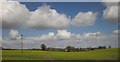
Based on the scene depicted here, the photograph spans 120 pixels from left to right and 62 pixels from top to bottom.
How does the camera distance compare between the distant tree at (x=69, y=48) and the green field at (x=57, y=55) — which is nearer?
the distant tree at (x=69, y=48)

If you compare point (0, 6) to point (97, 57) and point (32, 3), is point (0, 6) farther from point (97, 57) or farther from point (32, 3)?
point (97, 57)

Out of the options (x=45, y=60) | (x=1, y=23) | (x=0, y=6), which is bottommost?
(x=45, y=60)

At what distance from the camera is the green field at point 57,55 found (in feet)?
35.8

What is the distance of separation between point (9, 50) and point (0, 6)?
1808 millimetres

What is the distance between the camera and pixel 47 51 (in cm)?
1082

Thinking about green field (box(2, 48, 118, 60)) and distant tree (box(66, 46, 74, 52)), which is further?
green field (box(2, 48, 118, 60))

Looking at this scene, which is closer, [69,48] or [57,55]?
[69,48]

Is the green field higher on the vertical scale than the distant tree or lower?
lower

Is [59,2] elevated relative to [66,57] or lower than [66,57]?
elevated

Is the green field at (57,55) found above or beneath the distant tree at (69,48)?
beneath

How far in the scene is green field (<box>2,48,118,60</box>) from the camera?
10922 millimetres

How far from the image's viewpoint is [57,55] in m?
11.2

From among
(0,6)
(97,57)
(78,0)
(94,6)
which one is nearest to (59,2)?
(78,0)

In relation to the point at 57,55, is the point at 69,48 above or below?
above
